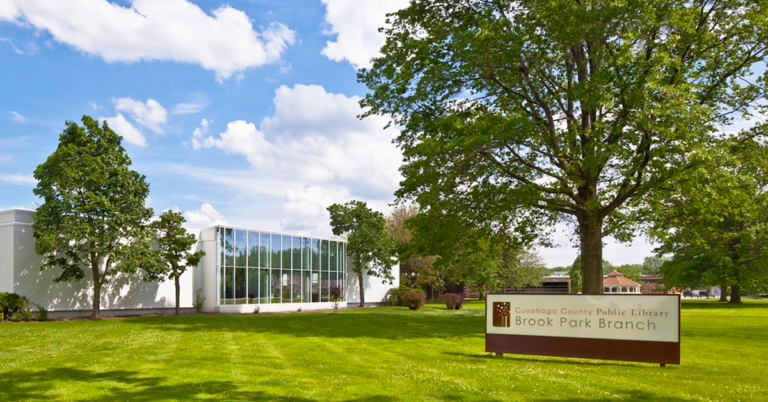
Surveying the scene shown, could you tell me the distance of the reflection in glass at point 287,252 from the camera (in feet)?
126

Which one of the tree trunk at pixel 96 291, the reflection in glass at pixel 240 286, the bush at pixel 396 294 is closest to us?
the tree trunk at pixel 96 291

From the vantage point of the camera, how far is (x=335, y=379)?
10.3 m

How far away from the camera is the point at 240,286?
114 feet

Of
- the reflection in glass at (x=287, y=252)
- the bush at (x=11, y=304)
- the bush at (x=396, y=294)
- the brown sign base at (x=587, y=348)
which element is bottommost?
the bush at (x=396, y=294)

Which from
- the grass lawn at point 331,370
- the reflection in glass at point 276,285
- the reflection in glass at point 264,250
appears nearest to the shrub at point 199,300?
the reflection in glass at point 264,250

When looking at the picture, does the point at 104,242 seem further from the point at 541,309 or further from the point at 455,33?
the point at 541,309

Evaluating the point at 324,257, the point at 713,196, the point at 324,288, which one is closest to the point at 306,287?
→ the point at 324,288

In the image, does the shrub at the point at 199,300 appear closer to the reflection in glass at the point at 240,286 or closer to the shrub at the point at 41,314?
the reflection in glass at the point at 240,286

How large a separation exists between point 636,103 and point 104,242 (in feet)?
79.1

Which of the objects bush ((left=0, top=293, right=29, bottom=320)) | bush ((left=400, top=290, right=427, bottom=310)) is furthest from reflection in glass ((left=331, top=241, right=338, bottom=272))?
bush ((left=0, top=293, right=29, bottom=320))

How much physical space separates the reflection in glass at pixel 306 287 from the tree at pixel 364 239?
213 inches

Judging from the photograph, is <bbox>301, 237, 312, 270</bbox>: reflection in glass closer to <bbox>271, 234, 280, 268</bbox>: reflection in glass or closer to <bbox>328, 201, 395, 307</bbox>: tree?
<bbox>271, 234, 280, 268</bbox>: reflection in glass

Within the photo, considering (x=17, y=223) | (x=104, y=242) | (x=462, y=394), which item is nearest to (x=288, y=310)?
(x=104, y=242)

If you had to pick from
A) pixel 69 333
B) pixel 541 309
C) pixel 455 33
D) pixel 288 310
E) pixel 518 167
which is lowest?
pixel 288 310
